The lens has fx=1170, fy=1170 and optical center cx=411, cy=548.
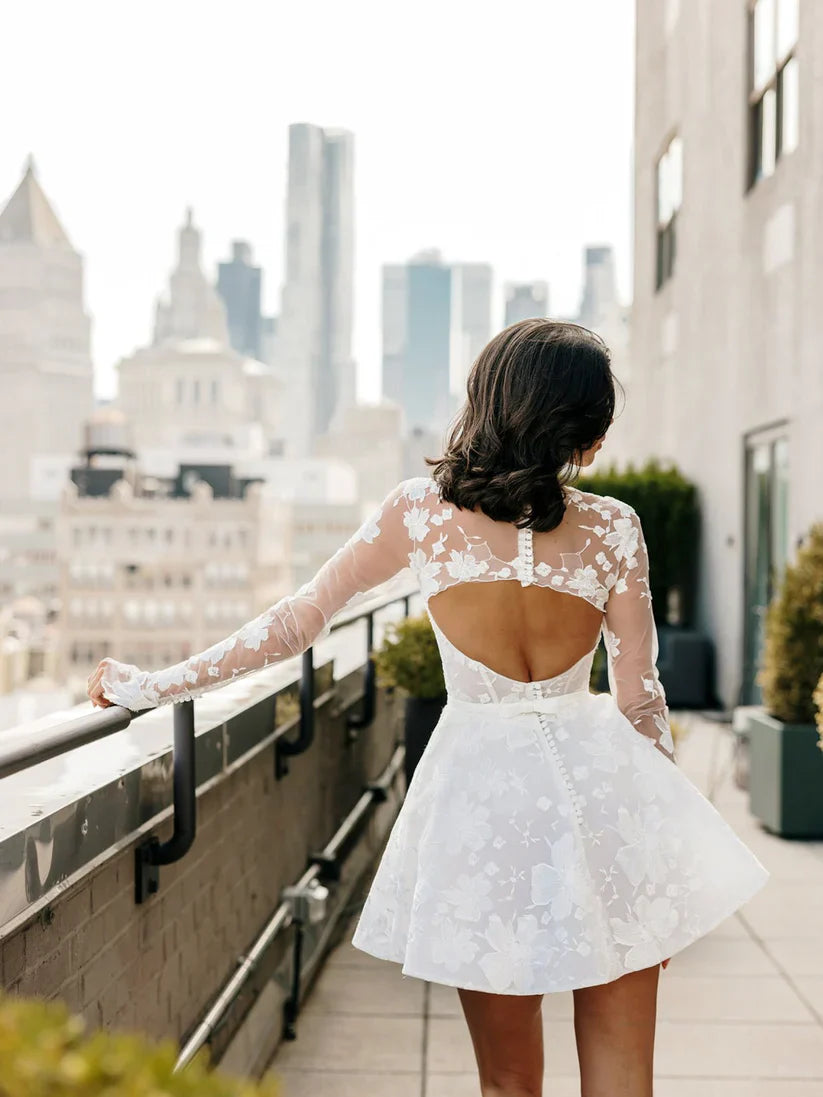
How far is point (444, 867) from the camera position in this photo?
1.69 meters

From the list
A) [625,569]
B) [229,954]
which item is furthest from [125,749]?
[625,569]

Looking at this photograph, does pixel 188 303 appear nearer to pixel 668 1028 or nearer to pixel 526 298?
pixel 526 298

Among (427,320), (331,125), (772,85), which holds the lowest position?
(772,85)

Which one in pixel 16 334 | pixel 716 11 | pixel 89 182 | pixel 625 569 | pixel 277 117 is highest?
pixel 277 117

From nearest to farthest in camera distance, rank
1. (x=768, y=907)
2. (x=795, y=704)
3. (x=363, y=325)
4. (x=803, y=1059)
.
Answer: (x=803, y=1059) < (x=768, y=907) < (x=795, y=704) < (x=363, y=325)

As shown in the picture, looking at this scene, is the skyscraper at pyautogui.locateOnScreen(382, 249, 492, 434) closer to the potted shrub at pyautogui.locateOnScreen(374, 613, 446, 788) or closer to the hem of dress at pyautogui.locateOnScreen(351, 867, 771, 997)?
the potted shrub at pyautogui.locateOnScreen(374, 613, 446, 788)

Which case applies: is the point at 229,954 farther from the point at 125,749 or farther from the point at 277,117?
the point at 277,117

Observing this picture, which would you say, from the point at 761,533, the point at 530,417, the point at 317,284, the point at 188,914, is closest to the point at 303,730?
the point at 188,914

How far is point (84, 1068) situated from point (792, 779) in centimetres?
492

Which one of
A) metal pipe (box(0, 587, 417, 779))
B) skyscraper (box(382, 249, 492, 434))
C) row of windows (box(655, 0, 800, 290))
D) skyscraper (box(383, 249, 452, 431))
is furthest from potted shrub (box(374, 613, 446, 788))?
skyscraper (box(383, 249, 452, 431))

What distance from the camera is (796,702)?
5164mm

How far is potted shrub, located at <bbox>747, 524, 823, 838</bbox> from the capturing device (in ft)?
16.5

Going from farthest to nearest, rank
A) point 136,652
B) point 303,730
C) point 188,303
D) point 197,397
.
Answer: point 188,303 → point 197,397 → point 136,652 → point 303,730

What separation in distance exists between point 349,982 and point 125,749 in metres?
1.49
